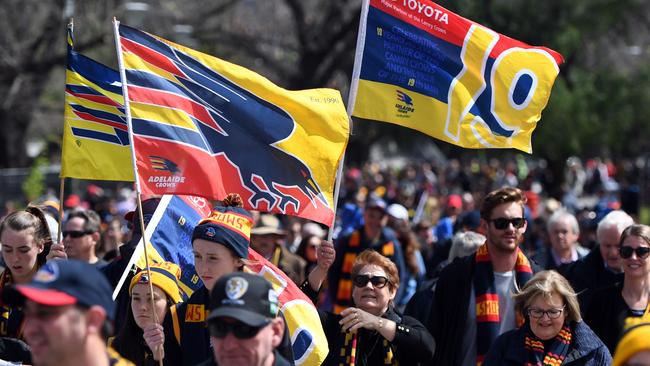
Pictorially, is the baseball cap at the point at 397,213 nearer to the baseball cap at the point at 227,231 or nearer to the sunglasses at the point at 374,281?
the sunglasses at the point at 374,281

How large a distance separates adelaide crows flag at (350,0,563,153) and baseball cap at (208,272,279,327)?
315 cm

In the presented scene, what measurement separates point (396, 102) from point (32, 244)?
2.36 meters

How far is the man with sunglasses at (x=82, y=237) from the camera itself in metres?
8.42

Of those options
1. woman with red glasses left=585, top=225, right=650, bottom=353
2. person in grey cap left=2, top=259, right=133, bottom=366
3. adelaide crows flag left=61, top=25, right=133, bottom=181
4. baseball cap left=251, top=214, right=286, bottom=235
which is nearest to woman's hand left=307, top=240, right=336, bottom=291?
adelaide crows flag left=61, top=25, right=133, bottom=181

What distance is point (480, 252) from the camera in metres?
7.04

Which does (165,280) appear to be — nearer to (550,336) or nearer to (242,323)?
(550,336)

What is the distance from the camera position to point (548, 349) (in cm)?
595

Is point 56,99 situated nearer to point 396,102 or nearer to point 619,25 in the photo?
point 619,25

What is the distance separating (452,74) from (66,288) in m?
4.10

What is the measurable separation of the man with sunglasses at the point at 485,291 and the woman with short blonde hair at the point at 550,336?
805 mm

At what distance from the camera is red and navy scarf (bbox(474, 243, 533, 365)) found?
6.83 meters

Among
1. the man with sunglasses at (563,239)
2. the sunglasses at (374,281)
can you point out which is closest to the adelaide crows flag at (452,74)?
the sunglasses at (374,281)

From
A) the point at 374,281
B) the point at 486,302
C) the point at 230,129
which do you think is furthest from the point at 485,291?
the point at 230,129

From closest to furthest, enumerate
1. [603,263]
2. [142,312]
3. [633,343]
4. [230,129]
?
[633,343], [142,312], [230,129], [603,263]
